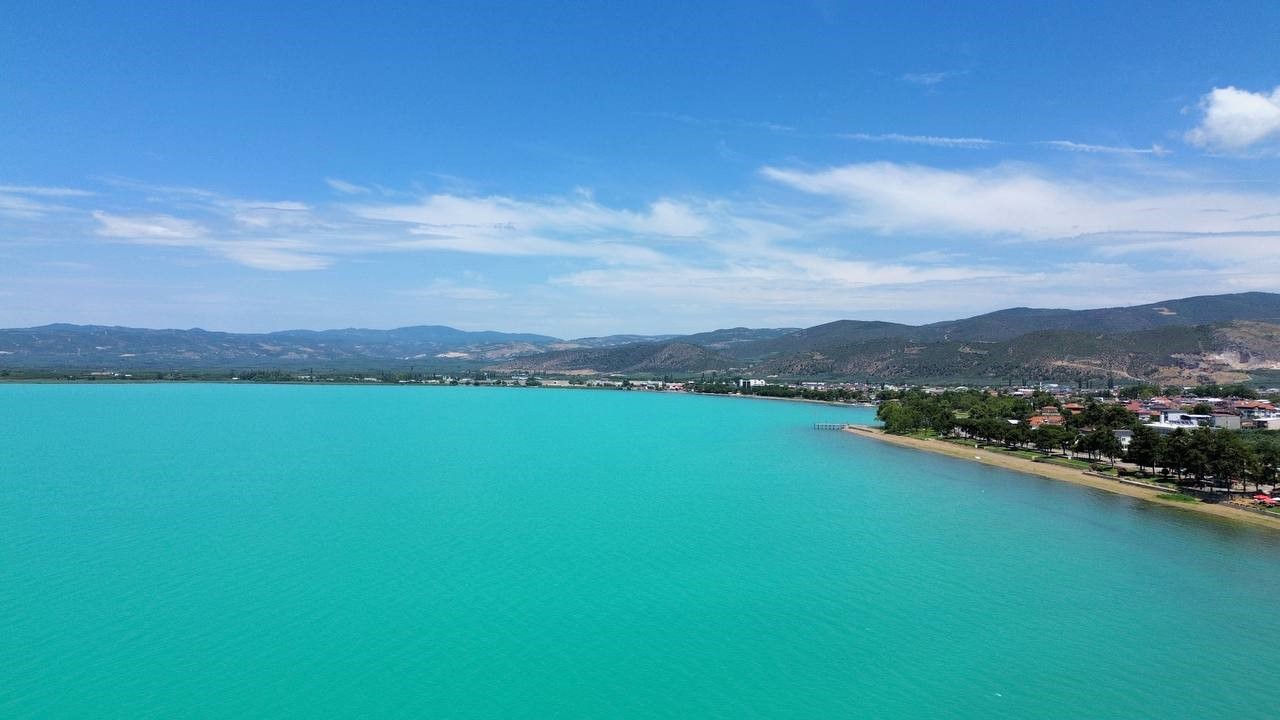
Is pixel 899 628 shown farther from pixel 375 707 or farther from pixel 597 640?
pixel 375 707

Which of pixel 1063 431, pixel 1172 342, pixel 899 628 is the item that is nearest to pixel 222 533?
pixel 899 628

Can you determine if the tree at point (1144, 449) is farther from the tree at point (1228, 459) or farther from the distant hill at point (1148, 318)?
the distant hill at point (1148, 318)

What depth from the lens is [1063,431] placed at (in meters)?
39.4

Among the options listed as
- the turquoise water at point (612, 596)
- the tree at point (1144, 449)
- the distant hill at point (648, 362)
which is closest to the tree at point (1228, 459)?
the tree at point (1144, 449)

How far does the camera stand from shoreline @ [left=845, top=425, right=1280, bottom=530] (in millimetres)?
23406

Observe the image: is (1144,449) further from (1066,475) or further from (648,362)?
(648,362)

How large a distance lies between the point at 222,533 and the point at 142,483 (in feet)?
32.9

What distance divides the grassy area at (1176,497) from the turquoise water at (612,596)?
1.42 metres

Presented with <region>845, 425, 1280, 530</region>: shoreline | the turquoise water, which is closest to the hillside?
<region>845, 425, 1280, 530</region>: shoreline

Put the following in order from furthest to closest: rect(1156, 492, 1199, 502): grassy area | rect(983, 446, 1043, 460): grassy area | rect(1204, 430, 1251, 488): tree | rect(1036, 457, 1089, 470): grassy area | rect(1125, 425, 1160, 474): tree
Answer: rect(983, 446, 1043, 460): grassy area, rect(1036, 457, 1089, 470): grassy area, rect(1125, 425, 1160, 474): tree, rect(1156, 492, 1199, 502): grassy area, rect(1204, 430, 1251, 488): tree

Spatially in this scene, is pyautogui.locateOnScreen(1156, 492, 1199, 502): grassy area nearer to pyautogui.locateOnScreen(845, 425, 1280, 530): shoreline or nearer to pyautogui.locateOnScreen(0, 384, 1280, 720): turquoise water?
pyautogui.locateOnScreen(845, 425, 1280, 530): shoreline

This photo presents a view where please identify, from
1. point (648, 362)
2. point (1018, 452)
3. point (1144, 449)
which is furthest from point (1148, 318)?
point (1144, 449)

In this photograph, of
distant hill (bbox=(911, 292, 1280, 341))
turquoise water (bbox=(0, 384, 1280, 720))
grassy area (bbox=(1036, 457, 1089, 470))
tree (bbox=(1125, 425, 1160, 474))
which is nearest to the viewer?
turquoise water (bbox=(0, 384, 1280, 720))

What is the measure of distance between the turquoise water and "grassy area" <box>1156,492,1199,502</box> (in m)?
1.42
